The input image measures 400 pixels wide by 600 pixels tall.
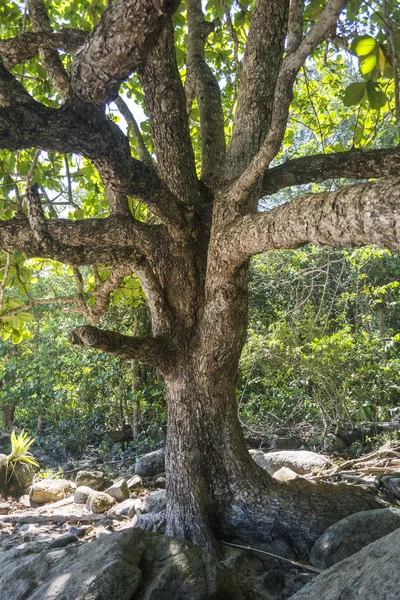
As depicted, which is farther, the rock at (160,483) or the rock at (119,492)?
the rock at (160,483)

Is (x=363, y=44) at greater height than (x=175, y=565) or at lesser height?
greater

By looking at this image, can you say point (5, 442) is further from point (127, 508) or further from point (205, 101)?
point (205, 101)

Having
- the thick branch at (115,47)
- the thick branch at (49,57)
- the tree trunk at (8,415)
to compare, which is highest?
the thick branch at (49,57)

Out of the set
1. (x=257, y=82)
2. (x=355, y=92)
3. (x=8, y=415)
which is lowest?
(x=8, y=415)

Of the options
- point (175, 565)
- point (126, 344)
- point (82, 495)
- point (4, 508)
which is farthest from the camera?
point (4, 508)

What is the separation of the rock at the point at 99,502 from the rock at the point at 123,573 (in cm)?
250

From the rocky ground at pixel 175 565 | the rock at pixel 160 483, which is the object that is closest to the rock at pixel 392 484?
the rocky ground at pixel 175 565

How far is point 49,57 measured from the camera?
11.1 feet

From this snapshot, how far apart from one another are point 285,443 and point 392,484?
332cm

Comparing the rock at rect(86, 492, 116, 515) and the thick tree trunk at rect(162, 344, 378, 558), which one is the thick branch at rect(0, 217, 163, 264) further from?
the rock at rect(86, 492, 116, 515)

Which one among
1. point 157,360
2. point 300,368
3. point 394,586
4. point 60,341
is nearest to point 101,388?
point 60,341

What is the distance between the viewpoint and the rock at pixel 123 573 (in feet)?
7.18

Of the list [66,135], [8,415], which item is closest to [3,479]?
[66,135]

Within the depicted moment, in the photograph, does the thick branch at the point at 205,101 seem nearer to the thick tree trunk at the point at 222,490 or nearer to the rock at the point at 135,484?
the thick tree trunk at the point at 222,490
